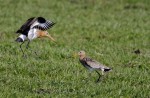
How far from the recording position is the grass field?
9.96 m

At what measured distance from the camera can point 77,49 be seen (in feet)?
47.9

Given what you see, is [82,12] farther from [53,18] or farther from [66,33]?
[66,33]

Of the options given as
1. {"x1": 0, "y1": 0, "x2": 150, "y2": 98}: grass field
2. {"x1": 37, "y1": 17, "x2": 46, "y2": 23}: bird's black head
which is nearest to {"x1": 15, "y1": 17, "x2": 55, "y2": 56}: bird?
{"x1": 37, "y1": 17, "x2": 46, "y2": 23}: bird's black head

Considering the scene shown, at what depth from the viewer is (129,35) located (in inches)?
690

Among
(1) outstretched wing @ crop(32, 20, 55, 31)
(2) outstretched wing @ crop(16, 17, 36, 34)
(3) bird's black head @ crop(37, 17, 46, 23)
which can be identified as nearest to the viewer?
(3) bird's black head @ crop(37, 17, 46, 23)

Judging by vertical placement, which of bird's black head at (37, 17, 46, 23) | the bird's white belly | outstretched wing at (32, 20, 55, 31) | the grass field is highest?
bird's black head at (37, 17, 46, 23)

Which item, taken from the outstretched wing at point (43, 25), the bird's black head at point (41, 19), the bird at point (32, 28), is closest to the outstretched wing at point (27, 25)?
the bird at point (32, 28)

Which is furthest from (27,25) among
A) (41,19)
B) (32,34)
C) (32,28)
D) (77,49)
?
(77,49)

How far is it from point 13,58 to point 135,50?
4.62 meters

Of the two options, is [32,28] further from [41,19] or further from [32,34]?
[41,19]

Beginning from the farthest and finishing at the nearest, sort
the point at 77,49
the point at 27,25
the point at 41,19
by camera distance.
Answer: the point at 77,49
the point at 27,25
the point at 41,19

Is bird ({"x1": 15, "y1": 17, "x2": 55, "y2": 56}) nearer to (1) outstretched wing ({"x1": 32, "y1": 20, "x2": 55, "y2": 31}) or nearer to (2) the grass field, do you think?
(1) outstretched wing ({"x1": 32, "y1": 20, "x2": 55, "y2": 31})

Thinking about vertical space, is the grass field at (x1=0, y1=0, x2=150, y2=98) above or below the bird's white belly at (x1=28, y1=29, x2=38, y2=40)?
below

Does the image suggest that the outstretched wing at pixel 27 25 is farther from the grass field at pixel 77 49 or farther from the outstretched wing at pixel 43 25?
the grass field at pixel 77 49
